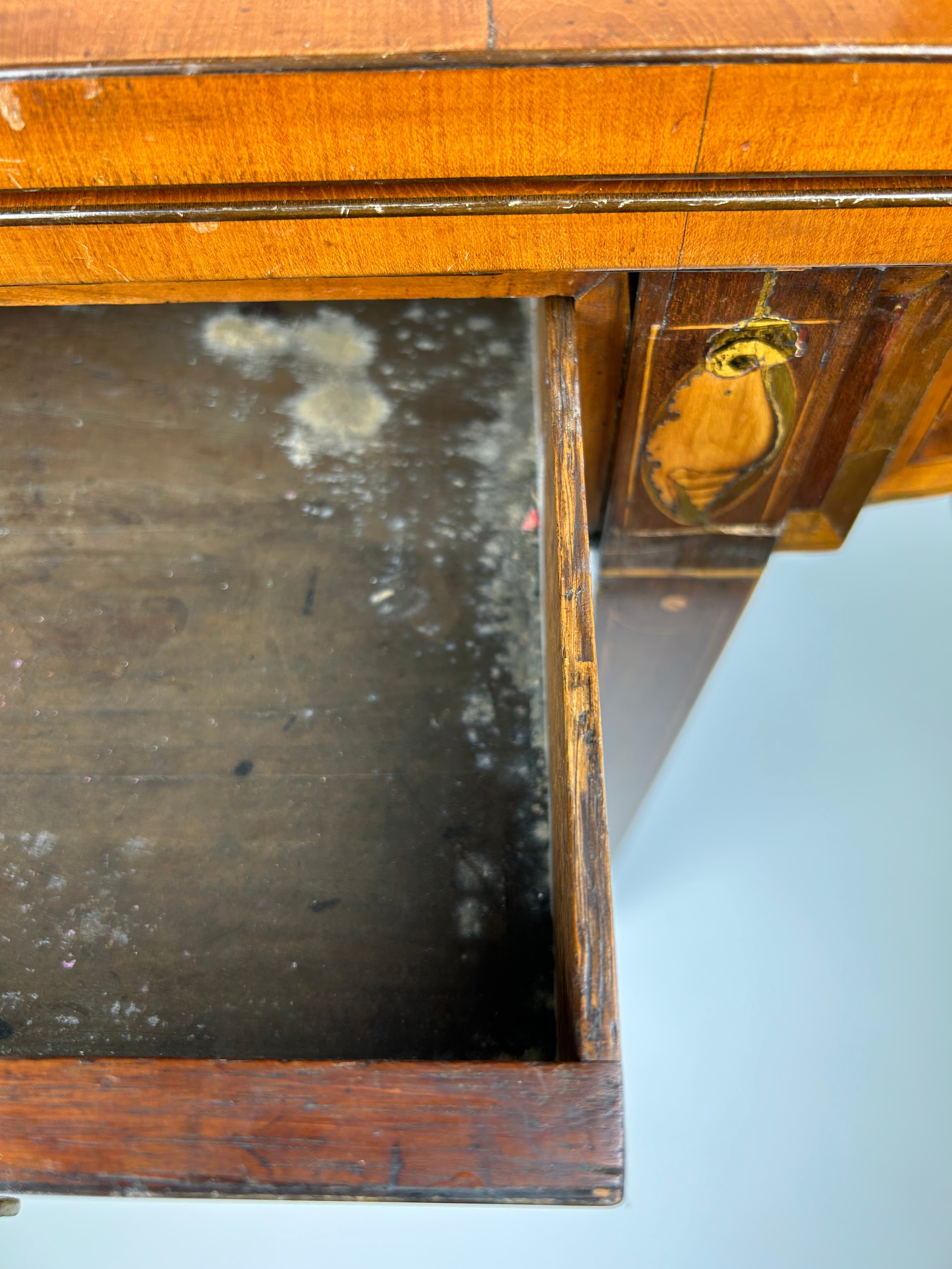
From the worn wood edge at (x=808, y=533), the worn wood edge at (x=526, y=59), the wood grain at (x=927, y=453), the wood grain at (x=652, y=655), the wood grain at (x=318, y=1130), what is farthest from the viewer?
the wood grain at (x=652, y=655)

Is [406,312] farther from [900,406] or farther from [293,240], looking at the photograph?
[900,406]

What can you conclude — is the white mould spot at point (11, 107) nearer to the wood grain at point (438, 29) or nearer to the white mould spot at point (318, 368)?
the wood grain at point (438, 29)

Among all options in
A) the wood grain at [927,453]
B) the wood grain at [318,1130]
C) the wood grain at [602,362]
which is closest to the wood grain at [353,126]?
Answer: the wood grain at [602,362]

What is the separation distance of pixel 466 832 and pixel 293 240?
17.5 inches

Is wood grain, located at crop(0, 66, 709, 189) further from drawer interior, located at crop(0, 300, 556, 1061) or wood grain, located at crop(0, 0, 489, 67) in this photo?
drawer interior, located at crop(0, 300, 556, 1061)

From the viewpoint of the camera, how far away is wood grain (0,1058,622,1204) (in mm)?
443

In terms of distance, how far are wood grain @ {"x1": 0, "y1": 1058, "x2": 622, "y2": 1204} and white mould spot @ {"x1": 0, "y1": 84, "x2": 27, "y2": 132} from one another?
561 mm

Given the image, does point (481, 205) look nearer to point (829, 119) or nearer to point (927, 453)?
point (829, 119)

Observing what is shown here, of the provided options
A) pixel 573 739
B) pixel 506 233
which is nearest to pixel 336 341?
pixel 506 233

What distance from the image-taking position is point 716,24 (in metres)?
0.57

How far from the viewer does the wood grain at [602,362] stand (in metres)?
0.72

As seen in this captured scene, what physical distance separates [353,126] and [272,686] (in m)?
0.40

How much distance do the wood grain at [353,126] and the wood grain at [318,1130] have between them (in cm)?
54

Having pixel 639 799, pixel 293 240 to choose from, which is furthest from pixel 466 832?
pixel 639 799
